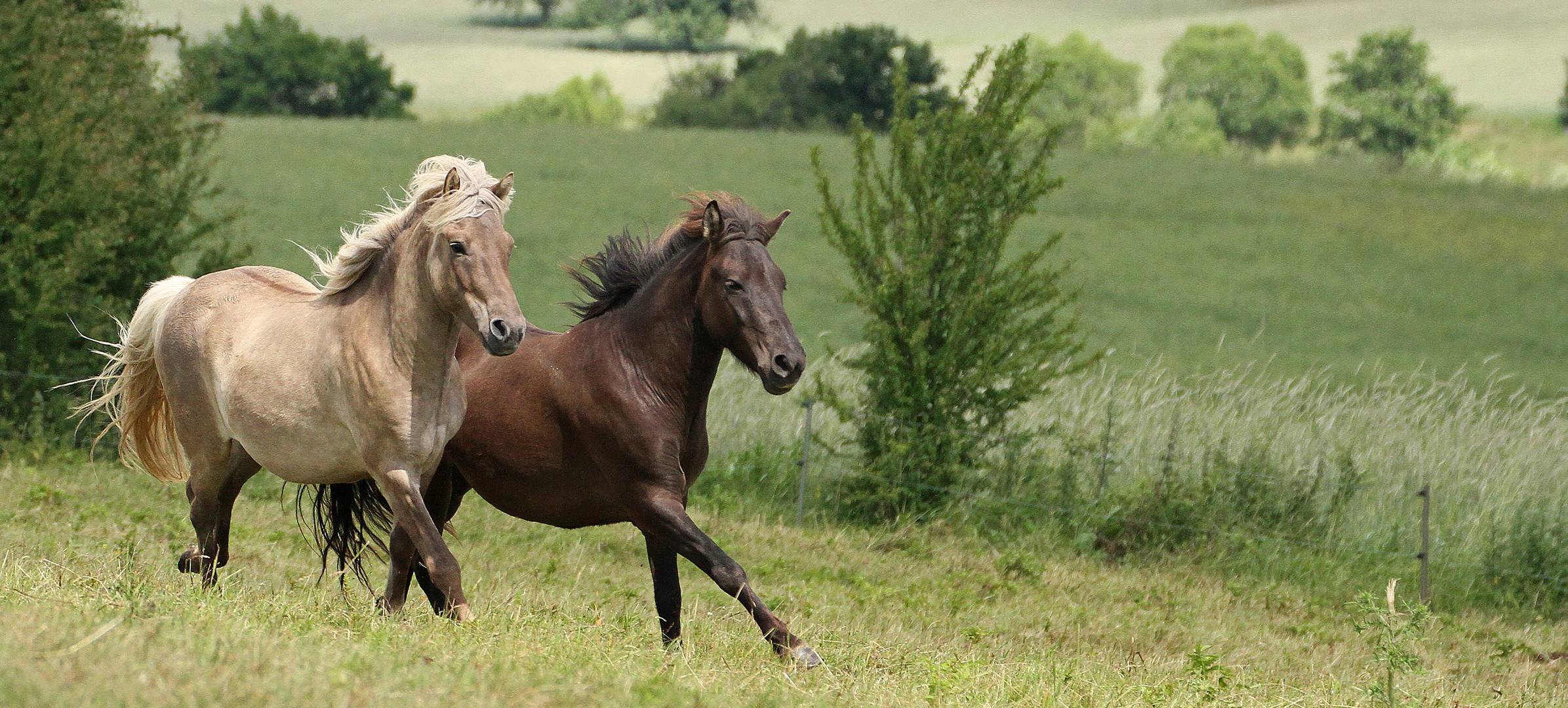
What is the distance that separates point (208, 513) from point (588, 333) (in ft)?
Answer: 6.19

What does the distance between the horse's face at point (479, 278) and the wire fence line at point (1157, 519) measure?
21.6 ft

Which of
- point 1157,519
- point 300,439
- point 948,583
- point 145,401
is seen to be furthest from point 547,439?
point 1157,519

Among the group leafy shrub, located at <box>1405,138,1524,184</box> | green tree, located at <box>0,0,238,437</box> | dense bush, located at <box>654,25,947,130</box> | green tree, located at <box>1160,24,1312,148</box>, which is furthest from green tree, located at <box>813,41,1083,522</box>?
green tree, located at <box>1160,24,1312,148</box>

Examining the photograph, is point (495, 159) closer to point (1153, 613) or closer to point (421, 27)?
point (1153, 613)

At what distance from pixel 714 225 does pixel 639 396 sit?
793mm

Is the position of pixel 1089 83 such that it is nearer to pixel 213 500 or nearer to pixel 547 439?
pixel 547 439

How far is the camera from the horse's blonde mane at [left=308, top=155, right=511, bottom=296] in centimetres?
503

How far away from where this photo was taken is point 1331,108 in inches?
3031

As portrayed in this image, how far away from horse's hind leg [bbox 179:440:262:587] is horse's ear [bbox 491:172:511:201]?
5.89 feet

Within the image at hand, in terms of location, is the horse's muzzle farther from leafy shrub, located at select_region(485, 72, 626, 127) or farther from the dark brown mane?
leafy shrub, located at select_region(485, 72, 626, 127)

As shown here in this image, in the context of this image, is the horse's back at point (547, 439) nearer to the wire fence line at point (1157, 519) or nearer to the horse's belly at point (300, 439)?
the horse's belly at point (300, 439)

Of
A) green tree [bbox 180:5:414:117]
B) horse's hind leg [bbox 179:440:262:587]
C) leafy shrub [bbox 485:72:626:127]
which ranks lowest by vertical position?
horse's hind leg [bbox 179:440:262:587]

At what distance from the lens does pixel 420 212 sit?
5340 mm

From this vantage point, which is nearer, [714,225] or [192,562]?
[714,225]
